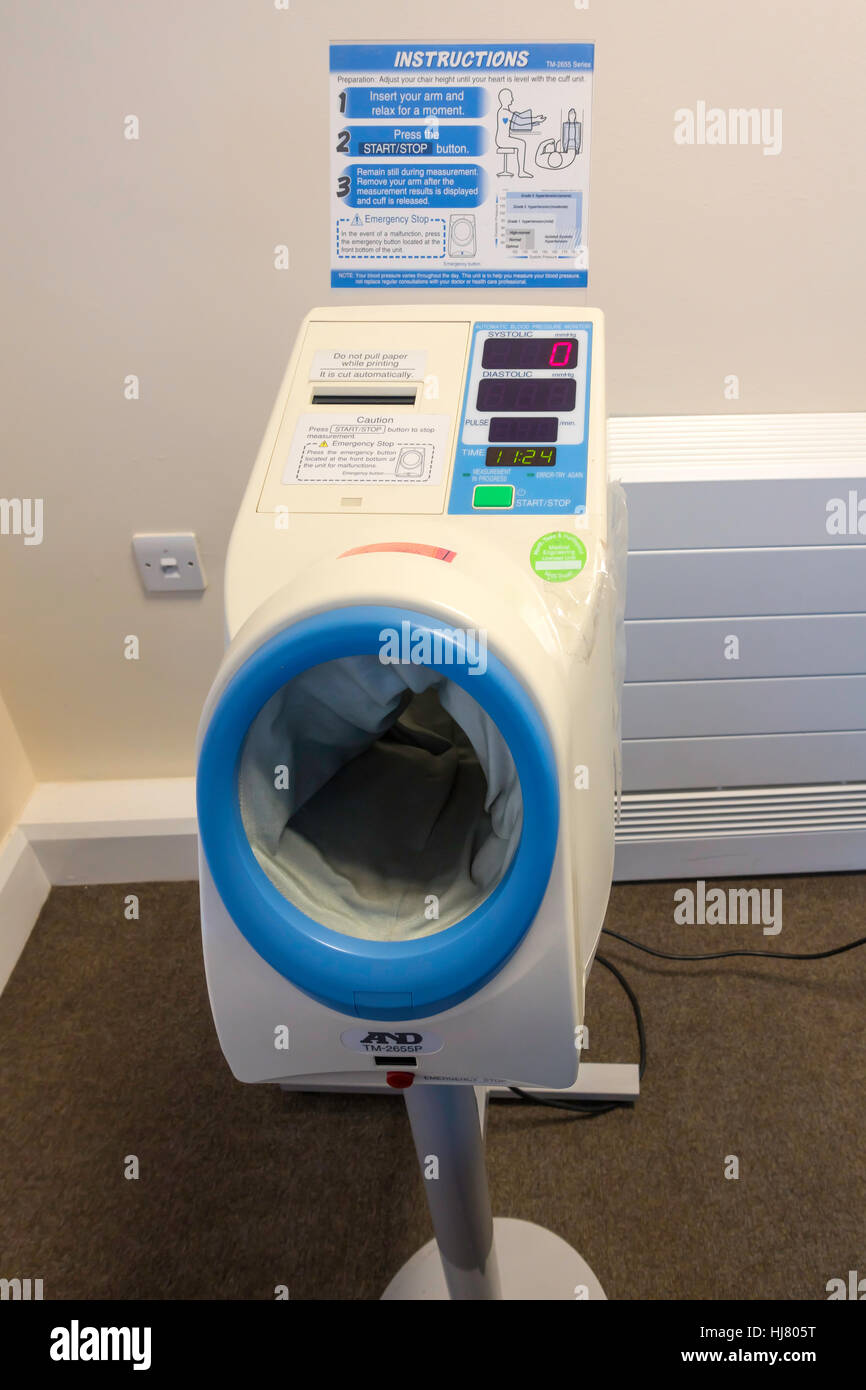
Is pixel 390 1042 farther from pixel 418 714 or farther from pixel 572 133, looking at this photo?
pixel 572 133

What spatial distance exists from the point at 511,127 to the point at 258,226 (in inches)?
13.7

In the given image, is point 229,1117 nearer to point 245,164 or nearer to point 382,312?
point 382,312

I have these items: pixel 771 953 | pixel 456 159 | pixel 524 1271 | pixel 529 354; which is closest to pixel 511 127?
pixel 456 159

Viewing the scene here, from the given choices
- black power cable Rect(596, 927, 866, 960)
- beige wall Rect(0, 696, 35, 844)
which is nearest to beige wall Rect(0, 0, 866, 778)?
beige wall Rect(0, 696, 35, 844)

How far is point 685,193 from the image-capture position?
1249mm

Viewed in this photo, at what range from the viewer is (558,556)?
2.38 feet

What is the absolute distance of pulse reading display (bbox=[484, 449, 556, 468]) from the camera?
2.56 feet

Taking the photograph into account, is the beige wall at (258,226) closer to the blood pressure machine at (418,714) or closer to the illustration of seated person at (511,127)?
the illustration of seated person at (511,127)

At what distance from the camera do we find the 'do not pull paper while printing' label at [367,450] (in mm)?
778

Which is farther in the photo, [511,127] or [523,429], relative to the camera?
[511,127]

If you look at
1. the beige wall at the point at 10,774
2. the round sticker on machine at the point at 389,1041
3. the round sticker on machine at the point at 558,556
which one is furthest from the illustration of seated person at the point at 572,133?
the beige wall at the point at 10,774
